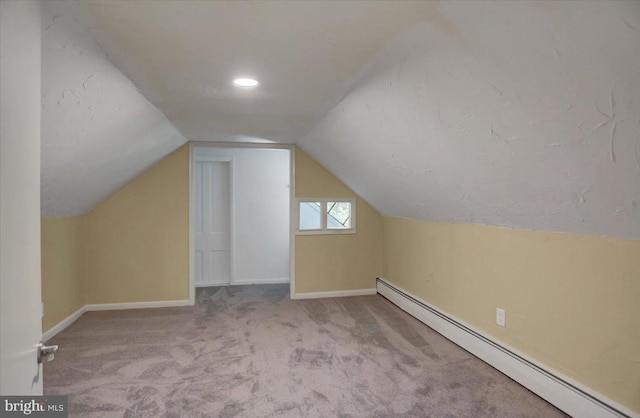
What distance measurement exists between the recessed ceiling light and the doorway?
3003 millimetres

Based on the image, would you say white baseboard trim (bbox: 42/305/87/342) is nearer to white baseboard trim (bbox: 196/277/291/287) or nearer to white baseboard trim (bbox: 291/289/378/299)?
white baseboard trim (bbox: 196/277/291/287)

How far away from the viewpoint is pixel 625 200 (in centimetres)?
150

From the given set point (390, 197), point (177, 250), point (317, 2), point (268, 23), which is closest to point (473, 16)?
point (317, 2)

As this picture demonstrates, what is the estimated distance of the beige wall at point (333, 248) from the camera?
4.50 metres

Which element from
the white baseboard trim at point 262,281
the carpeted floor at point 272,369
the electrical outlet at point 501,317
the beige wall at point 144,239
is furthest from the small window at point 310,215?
the electrical outlet at point 501,317

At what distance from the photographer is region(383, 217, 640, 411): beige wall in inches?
69.4

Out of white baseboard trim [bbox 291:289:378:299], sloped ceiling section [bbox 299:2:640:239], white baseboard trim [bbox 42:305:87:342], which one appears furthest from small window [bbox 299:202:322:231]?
white baseboard trim [bbox 42:305:87:342]

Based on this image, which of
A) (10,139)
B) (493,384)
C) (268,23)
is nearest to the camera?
(10,139)

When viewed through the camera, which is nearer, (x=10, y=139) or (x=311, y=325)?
(x=10, y=139)

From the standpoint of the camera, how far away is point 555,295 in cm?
215

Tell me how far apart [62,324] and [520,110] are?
4267mm

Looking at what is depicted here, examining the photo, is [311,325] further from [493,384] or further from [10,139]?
[10,139]

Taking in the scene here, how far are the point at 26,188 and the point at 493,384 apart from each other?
9.13ft

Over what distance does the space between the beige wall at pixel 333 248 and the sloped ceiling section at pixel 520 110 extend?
186cm
